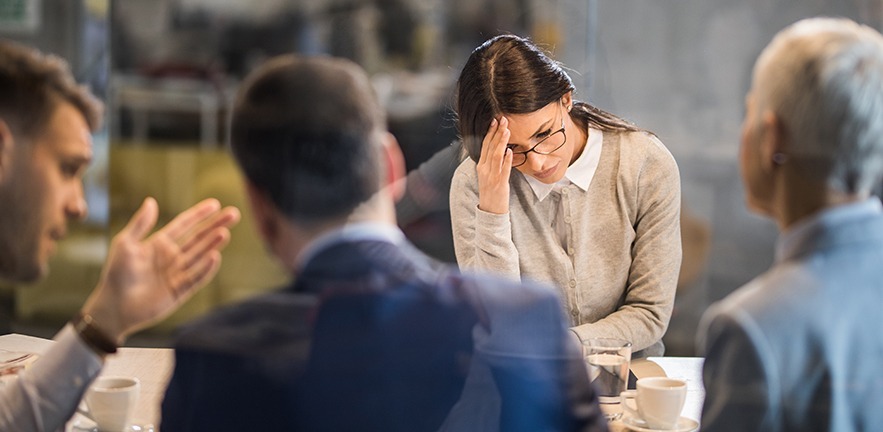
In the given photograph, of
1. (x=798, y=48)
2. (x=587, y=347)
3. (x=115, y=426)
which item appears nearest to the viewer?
(x=798, y=48)

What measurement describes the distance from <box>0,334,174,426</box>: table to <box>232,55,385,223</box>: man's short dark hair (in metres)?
0.24

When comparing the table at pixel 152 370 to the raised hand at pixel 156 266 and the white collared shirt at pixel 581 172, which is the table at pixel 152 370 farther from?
the white collared shirt at pixel 581 172

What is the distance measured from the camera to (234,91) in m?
1.33

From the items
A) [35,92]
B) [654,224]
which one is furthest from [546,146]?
[35,92]

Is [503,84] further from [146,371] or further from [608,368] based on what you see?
[146,371]

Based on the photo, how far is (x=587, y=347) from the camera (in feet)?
4.91

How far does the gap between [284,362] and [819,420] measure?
2.29ft

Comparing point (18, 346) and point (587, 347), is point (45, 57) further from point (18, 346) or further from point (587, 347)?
point (587, 347)

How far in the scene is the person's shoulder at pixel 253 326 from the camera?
1.31 meters

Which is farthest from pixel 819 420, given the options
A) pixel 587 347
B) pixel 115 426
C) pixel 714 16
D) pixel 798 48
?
pixel 115 426

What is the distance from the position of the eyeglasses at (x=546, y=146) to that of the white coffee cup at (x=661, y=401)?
358mm

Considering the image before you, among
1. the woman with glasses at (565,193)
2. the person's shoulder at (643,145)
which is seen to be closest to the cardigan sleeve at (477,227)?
the woman with glasses at (565,193)

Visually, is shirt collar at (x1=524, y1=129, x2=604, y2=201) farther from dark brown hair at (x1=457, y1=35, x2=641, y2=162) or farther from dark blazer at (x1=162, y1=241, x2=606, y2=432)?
dark blazer at (x1=162, y1=241, x2=606, y2=432)

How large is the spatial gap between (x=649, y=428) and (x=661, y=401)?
0.15 feet
